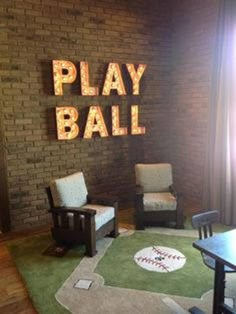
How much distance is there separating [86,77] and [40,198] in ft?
5.87

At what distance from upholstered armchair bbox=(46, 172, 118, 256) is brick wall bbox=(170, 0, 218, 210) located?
1.66 m

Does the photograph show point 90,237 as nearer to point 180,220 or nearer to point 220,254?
point 180,220

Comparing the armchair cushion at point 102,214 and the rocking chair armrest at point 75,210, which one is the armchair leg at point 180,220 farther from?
the rocking chair armrest at point 75,210

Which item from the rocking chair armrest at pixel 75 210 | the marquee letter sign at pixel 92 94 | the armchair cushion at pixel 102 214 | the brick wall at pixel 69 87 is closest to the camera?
the rocking chair armrest at pixel 75 210

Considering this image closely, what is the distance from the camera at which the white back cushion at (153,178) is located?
412 centimetres

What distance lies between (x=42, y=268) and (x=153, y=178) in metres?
1.89

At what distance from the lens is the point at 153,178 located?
4.14m

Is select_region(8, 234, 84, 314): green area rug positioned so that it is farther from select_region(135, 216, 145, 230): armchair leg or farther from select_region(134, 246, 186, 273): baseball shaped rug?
select_region(135, 216, 145, 230): armchair leg

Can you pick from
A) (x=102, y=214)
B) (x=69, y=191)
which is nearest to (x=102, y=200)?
(x=102, y=214)

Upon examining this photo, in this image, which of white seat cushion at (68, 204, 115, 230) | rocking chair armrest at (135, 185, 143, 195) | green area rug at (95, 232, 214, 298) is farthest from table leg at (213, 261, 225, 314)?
rocking chair armrest at (135, 185, 143, 195)

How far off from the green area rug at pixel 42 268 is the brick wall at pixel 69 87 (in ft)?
1.85

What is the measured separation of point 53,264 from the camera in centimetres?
307

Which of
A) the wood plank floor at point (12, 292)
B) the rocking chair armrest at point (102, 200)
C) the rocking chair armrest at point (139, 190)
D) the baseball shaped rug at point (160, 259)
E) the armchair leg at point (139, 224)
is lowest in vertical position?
the wood plank floor at point (12, 292)

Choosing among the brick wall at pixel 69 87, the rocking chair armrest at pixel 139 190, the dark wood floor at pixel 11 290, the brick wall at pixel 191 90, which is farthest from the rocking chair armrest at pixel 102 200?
the brick wall at pixel 191 90
